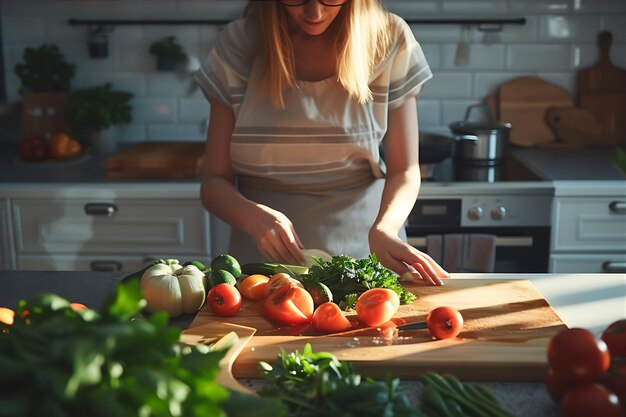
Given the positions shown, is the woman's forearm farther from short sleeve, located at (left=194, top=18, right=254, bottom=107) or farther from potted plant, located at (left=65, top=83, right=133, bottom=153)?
potted plant, located at (left=65, top=83, right=133, bottom=153)

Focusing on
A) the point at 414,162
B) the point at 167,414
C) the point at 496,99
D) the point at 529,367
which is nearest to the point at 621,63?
the point at 496,99

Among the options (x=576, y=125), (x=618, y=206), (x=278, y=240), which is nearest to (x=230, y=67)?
(x=278, y=240)

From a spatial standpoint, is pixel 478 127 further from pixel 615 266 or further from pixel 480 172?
pixel 615 266

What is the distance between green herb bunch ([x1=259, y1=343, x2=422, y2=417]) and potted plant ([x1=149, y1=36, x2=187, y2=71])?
2302 millimetres

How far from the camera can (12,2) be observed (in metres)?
3.22

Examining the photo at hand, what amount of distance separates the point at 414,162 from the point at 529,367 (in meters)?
0.79

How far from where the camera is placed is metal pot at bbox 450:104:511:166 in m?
2.85

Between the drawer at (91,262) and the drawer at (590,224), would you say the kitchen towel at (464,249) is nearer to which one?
the drawer at (590,224)

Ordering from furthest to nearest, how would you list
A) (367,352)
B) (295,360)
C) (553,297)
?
1. (553,297)
2. (367,352)
3. (295,360)

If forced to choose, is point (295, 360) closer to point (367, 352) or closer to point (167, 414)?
point (367, 352)

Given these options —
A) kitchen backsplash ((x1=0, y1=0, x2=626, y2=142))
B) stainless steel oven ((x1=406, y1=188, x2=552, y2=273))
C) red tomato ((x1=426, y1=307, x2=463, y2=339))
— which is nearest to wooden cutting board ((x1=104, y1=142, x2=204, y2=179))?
kitchen backsplash ((x1=0, y1=0, x2=626, y2=142))

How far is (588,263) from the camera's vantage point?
2.67 meters

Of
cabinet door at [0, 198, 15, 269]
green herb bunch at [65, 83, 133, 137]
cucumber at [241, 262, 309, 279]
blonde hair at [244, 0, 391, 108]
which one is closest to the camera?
cucumber at [241, 262, 309, 279]

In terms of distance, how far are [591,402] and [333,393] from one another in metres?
0.32
